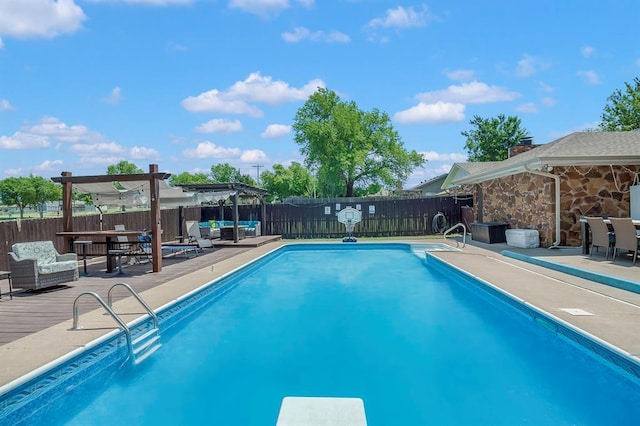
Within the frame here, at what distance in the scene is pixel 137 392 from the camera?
4387mm

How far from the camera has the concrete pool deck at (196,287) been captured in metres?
4.39

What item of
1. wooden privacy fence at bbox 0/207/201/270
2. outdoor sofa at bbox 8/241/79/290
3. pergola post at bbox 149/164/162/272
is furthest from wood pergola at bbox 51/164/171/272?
outdoor sofa at bbox 8/241/79/290

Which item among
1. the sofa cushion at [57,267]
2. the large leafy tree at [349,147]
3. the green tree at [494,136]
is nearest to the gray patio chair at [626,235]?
the sofa cushion at [57,267]

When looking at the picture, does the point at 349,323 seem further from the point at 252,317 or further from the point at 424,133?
the point at 424,133

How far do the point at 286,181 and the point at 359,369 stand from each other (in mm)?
65203

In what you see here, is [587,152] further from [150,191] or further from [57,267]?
[57,267]

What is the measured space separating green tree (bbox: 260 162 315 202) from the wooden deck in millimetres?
51662

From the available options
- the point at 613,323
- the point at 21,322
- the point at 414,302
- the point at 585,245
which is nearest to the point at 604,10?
the point at 585,245

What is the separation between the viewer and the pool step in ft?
16.4

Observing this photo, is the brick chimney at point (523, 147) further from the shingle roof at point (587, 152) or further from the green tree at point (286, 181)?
the green tree at point (286, 181)

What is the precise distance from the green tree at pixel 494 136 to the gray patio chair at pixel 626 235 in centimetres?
2690

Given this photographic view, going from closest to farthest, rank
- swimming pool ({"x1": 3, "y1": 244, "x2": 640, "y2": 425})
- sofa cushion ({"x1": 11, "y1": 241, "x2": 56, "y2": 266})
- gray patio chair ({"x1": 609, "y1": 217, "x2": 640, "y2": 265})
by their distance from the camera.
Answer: swimming pool ({"x1": 3, "y1": 244, "x2": 640, "y2": 425}) < sofa cushion ({"x1": 11, "y1": 241, "x2": 56, "y2": 266}) < gray patio chair ({"x1": 609, "y1": 217, "x2": 640, "y2": 265})

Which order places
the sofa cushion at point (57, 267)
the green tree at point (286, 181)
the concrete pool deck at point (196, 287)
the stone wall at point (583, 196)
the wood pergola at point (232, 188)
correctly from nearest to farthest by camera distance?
the concrete pool deck at point (196, 287)
the sofa cushion at point (57, 267)
the stone wall at point (583, 196)
the wood pergola at point (232, 188)
the green tree at point (286, 181)

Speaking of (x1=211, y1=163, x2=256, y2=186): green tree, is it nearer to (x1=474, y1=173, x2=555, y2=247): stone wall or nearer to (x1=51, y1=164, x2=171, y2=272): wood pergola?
(x1=474, y1=173, x2=555, y2=247): stone wall
